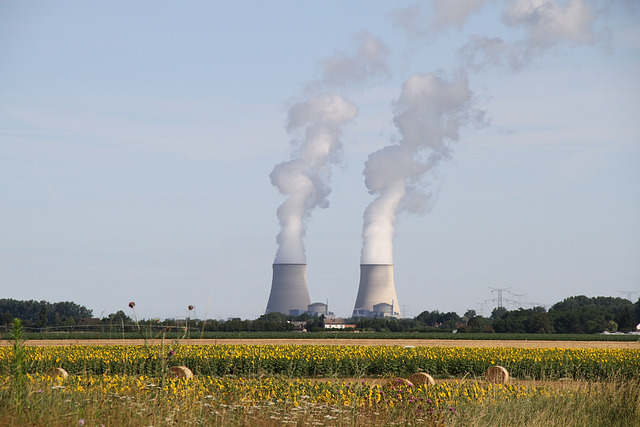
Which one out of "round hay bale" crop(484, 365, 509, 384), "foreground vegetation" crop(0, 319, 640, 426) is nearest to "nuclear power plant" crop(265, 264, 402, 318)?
"round hay bale" crop(484, 365, 509, 384)

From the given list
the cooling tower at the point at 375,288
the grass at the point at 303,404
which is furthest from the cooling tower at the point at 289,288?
the grass at the point at 303,404

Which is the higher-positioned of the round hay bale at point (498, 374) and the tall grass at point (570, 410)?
the round hay bale at point (498, 374)

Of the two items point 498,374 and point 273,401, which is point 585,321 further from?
point 273,401

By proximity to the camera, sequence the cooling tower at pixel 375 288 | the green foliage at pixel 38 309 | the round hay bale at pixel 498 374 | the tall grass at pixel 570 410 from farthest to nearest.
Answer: the green foliage at pixel 38 309, the cooling tower at pixel 375 288, the round hay bale at pixel 498 374, the tall grass at pixel 570 410

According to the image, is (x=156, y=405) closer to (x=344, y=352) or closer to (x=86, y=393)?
(x=86, y=393)

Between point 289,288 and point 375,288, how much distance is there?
23.2 feet

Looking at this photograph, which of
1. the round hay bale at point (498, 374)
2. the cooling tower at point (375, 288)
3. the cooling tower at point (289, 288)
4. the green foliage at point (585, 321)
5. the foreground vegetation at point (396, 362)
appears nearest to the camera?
the round hay bale at point (498, 374)

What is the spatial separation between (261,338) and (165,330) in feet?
114

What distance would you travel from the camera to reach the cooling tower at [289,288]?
2237 inches

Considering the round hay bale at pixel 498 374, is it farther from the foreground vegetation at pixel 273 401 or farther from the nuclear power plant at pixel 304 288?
the nuclear power plant at pixel 304 288

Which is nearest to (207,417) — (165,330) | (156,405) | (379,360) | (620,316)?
(156,405)

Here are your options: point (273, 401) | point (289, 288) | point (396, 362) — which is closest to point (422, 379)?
point (273, 401)

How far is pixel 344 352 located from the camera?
19.1 metres

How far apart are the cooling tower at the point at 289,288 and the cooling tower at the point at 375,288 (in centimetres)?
470
